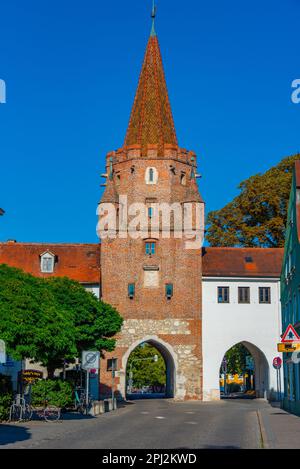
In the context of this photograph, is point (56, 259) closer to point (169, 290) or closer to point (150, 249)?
point (150, 249)

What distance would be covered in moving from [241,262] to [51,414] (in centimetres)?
3233

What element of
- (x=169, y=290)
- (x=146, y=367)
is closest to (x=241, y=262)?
(x=169, y=290)

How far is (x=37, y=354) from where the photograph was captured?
2841cm

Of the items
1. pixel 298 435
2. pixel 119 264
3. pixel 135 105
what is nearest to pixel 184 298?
pixel 119 264

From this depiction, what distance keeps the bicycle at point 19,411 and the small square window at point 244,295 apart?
30.0 m

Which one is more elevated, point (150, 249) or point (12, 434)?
point (150, 249)

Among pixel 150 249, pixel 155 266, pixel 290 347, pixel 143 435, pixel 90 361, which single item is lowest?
pixel 143 435

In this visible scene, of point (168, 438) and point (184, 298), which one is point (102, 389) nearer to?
point (184, 298)

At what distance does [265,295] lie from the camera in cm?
5894

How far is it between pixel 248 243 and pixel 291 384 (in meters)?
30.9

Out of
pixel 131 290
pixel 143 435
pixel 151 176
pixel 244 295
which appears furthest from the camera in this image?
pixel 151 176

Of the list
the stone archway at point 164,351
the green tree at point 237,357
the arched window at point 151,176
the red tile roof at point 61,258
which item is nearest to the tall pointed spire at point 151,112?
the arched window at point 151,176

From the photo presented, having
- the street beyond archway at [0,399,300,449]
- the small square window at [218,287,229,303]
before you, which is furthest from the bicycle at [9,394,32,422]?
the small square window at [218,287,229,303]

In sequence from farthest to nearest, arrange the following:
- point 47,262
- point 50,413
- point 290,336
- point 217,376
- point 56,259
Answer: point 56,259 → point 47,262 → point 217,376 → point 50,413 → point 290,336
